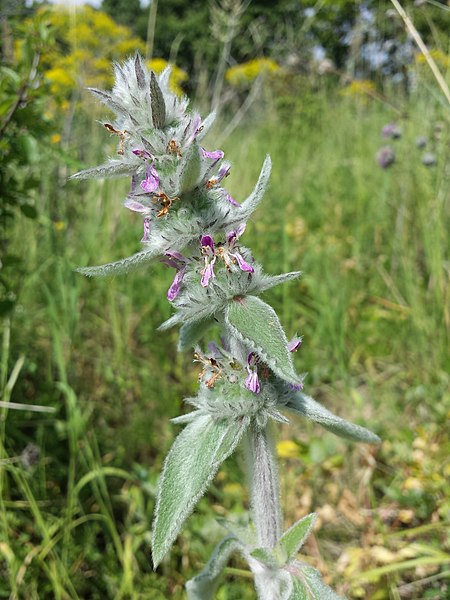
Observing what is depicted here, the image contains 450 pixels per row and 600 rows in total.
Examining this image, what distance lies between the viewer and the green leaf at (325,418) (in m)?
0.95

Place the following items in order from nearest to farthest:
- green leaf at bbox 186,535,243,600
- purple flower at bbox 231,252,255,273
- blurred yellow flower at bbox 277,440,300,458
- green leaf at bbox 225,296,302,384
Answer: green leaf at bbox 225,296,302,384, purple flower at bbox 231,252,255,273, green leaf at bbox 186,535,243,600, blurred yellow flower at bbox 277,440,300,458

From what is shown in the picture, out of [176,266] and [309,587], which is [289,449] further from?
[176,266]

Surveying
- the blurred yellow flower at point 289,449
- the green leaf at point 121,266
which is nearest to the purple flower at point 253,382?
the green leaf at point 121,266

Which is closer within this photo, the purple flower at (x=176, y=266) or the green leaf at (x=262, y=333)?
the green leaf at (x=262, y=333)

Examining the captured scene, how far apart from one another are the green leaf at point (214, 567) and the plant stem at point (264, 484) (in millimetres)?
58

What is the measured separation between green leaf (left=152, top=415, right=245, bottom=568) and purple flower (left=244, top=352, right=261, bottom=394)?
65 millimetres

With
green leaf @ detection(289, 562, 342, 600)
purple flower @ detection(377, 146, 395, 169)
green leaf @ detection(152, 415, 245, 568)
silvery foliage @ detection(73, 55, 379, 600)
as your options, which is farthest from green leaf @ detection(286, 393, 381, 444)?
purple flower @ detection(377, 146, 395, 169)

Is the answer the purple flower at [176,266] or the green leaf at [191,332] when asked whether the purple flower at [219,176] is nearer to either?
the purple flower at [176,266]

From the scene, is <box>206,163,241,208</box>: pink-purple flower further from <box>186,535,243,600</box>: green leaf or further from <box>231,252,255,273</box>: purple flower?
<box>186,535,243,600</box>: green leaf

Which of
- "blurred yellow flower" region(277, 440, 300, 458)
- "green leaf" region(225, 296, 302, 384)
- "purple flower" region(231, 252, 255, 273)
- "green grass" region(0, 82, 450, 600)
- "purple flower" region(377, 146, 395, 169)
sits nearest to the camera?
"green leaf" region(225, 296, 302, 384)

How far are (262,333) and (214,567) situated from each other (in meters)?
0.49

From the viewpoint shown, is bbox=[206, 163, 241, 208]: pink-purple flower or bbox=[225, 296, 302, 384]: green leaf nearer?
bbox=[225, 296, 302, 384]: green leaf

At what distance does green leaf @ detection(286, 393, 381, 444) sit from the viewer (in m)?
0.95

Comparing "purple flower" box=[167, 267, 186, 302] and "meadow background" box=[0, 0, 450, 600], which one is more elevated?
"purple flower" box=[167, 267, 186, 302]
